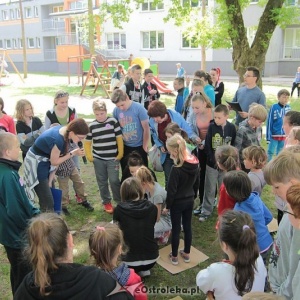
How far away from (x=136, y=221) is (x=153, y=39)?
2867 centimetres

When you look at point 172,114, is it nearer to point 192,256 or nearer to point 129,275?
point 192,256

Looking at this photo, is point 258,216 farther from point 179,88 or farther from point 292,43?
point 292,43

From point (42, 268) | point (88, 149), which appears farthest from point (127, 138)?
point (42, 268)

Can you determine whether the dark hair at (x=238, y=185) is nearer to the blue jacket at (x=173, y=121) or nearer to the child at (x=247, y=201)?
the child at (x=247, y=201)

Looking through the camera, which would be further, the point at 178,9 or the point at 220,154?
the point at 178,9

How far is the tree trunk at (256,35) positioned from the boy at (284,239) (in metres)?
7.86

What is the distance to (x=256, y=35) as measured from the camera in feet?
31.4

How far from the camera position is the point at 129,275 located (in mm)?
2287

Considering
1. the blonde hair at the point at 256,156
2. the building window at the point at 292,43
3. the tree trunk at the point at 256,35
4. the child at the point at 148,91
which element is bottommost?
the blonde hair at the point at 256,156

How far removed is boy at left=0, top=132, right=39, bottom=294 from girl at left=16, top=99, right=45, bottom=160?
6.64ft

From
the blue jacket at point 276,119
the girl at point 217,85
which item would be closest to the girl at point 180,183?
the blue jacket at point 276,119

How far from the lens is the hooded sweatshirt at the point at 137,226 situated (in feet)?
10.1

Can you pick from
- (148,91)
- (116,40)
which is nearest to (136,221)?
(148,91)

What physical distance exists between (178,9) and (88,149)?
25.8 ft
